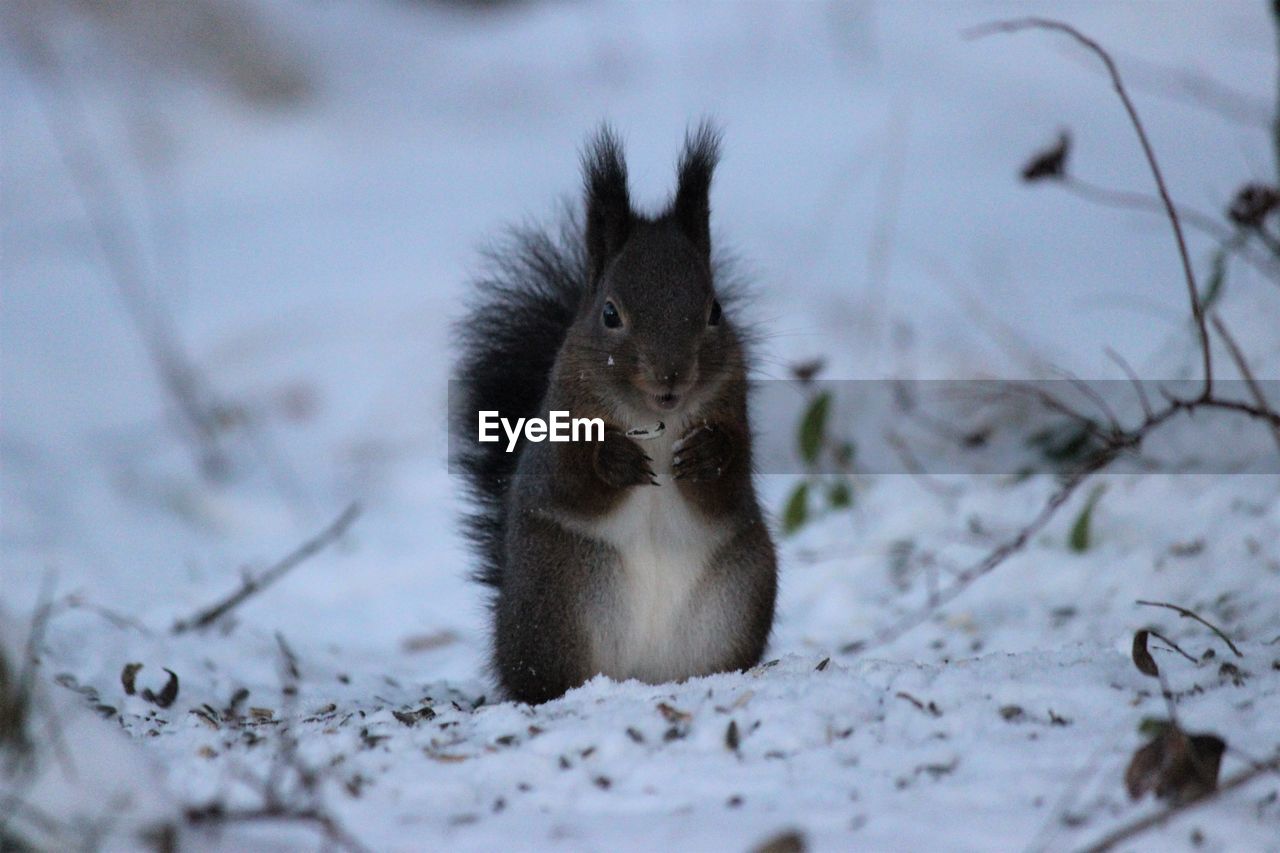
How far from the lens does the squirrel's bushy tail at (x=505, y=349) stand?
2354mm

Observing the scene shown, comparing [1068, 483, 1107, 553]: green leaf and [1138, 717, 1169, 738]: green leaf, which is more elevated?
[1138, 717, 1169, 738]: green leaf

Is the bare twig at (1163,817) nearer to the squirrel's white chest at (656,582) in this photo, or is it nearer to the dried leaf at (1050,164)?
the squirrel's white chest at (656,582)

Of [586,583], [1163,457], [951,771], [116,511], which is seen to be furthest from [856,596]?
[116,511]

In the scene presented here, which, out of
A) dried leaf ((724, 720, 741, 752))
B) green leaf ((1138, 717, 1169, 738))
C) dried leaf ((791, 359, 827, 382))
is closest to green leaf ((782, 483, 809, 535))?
dried leaf ((791, 359, 827, 382))

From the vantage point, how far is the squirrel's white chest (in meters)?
2.01

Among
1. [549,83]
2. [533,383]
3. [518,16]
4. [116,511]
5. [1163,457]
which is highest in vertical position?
[518,16]

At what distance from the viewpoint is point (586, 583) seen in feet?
6.56

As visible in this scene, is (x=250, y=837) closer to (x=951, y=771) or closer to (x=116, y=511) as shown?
(x=951, y=771)

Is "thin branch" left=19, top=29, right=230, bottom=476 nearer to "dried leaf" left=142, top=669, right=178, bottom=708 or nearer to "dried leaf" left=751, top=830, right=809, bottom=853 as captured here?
"dried leaf" left=142, top=669, right=178, bottom=708

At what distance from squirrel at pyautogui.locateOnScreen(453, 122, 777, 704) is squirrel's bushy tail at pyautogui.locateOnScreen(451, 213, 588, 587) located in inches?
7.2

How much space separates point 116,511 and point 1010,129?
11.9ft

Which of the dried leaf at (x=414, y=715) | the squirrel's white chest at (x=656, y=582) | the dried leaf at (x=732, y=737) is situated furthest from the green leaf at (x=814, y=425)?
the dried leaf at (x=732, y=737)

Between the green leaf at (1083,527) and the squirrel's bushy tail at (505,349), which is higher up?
the squirrel's bushy tail at (505,349)

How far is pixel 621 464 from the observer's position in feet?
6.35
